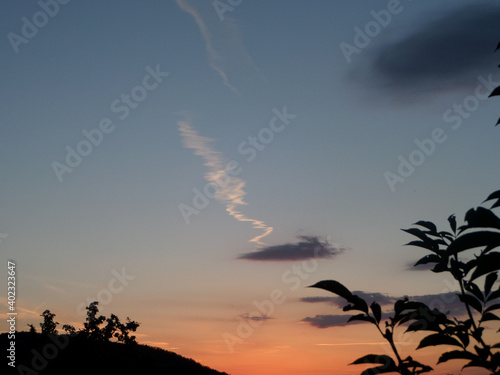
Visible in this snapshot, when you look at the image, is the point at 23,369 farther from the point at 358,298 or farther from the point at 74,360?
the point at 358,298

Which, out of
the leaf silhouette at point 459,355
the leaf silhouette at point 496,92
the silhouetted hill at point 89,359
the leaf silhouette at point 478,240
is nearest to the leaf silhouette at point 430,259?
the leaf silhouette at point 459,355

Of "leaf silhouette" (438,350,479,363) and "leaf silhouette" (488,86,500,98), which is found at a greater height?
"leaf silhouette" (488,86,500,98)

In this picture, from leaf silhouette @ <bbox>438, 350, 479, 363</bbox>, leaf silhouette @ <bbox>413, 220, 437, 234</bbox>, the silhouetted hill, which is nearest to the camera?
leaf silhouette @ <bbox>438, 350, 479, 363</bbox>

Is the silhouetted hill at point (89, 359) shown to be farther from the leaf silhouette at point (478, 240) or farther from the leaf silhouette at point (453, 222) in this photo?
the leaf silhouette at point (478, 240)

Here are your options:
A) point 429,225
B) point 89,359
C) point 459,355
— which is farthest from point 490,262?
point 89,359

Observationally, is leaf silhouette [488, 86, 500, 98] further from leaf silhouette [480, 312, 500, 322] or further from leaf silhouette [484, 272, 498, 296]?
leaf silhouette [480, 312, 500, 322]

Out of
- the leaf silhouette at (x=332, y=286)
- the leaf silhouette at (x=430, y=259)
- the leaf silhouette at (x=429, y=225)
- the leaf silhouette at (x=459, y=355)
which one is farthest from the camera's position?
the leaf silhouette at (x=429, y=225)

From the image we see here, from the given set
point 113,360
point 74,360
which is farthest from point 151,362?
point 74,360

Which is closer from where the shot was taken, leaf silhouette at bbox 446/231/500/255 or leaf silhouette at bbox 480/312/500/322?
leaf silhouette at bbox 446/231/500/255

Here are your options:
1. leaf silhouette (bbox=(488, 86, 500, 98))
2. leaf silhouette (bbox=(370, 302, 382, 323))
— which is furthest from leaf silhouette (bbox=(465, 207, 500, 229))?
Answer: leaf silhouette (bbox=(370, 302, 382, 323))

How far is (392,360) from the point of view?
11.5 ft

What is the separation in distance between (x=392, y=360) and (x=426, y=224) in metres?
2.35

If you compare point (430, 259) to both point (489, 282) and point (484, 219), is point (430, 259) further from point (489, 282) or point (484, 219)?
point (484, 219)

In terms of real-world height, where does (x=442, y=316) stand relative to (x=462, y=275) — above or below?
below
